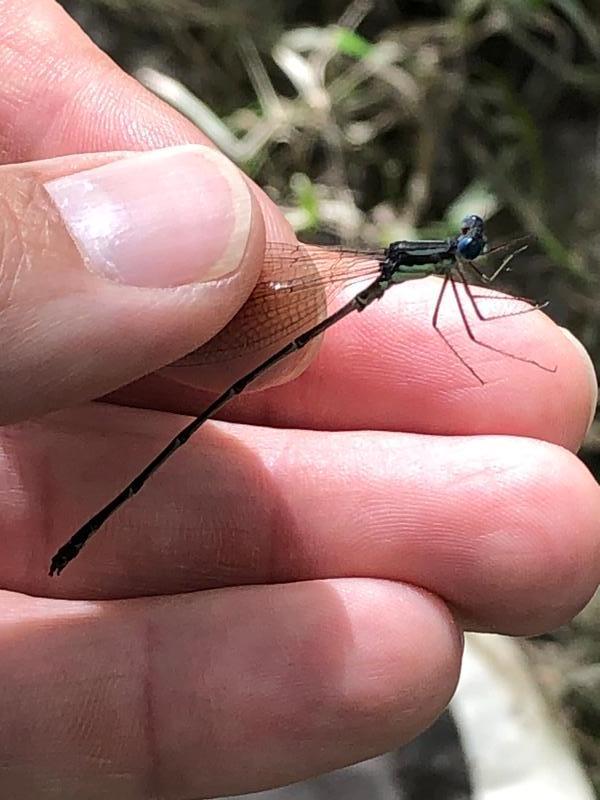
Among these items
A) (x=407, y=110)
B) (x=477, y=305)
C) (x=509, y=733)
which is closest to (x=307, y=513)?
(x=477, y=305)

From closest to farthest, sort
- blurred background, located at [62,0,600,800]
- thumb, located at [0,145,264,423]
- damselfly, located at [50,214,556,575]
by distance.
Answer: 1. thumb, located at [0,145,264,423]
2. damselfly, located at [50,214,556,575]
3. blurred background, located at [62,0,600,800]

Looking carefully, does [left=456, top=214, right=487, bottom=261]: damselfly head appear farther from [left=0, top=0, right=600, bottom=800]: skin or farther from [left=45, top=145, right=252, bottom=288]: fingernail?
[left=45, top=145, right=252, bottom=288]: fingernail

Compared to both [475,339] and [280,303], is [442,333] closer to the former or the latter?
[475,339]

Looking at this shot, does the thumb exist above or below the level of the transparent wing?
above

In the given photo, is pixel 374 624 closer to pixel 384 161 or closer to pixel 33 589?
pixel 33 589

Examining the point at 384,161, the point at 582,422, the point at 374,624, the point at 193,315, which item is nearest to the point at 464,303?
the point at 582,422

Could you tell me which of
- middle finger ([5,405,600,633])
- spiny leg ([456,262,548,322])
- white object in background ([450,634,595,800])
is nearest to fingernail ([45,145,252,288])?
middle finger ([5,405,600,633])

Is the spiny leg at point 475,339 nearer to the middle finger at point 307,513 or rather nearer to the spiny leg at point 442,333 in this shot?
the spiny leg at point 442,333

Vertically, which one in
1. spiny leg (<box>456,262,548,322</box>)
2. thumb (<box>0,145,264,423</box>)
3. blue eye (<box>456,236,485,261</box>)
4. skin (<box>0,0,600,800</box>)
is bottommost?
skin (<box>0,0,600,800</box>)
